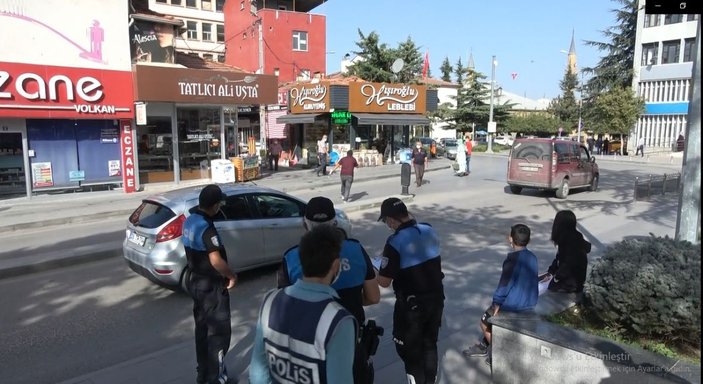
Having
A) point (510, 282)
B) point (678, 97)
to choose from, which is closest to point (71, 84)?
point (510, 282)

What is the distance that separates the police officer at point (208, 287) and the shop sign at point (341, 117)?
74.8 ft

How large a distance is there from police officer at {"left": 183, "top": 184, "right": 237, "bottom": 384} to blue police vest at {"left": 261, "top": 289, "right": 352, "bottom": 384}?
197 centimetres

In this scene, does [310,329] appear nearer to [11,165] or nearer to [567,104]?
[11,165]

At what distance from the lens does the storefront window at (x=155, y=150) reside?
740 inches

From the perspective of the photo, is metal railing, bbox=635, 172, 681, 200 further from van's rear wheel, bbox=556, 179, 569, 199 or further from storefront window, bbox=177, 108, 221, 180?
storefront window, bbox=177, 108, 221, 180

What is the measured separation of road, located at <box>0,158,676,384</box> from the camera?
535cm

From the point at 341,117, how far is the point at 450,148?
1314 cm

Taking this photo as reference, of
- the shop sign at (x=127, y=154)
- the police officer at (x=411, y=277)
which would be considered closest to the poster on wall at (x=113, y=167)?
the shop sign at (x=127, y=154)

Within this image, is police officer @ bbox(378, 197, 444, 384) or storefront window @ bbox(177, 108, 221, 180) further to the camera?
storefront window @ bbox(177, 108, 221, 180)

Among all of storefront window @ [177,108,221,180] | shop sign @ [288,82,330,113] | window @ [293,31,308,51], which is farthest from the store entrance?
window @ [293,31,308,51]

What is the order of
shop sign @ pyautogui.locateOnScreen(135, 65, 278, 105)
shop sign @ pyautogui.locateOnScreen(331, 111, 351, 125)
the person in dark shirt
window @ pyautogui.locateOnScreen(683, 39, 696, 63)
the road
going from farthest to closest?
1. window @ pyautogui.locateOnScreen(683, 39, 696, 63)
2. shop sign @ pyautogui.locateOnScreen(331, 111, 351, 125)
3. shop sign @ pyautogui.locateOnScreen(135, 65, 278, 105)
4. the road
5. the person in dark shirt

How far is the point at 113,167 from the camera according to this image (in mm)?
17953

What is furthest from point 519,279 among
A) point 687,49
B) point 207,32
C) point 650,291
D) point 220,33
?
point 220,33

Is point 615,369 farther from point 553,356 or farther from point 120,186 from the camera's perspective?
point 120,186
